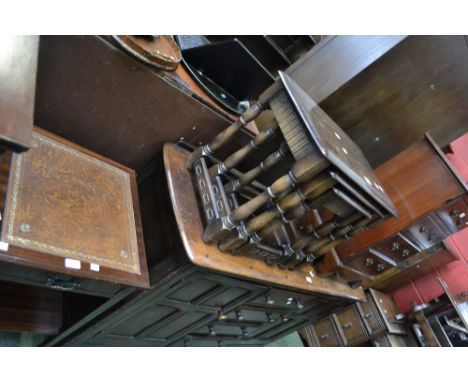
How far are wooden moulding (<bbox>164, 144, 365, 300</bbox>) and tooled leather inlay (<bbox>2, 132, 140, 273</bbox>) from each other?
0.17 meters

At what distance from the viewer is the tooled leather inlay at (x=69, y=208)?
1.03 m

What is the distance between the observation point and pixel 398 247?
2.36 m

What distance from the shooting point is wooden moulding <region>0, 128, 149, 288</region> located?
1.01 metres

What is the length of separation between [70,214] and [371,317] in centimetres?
319

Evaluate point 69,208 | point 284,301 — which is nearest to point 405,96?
point 284,301

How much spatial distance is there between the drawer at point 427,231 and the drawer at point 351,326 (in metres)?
1.39

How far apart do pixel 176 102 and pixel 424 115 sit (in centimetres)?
143

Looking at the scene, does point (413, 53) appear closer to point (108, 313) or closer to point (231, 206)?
point (231, 206)

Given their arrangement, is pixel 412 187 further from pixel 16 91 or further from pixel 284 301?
pixel 16 91

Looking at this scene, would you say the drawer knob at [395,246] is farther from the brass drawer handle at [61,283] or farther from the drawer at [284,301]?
the brass drawer handle at [61,283]

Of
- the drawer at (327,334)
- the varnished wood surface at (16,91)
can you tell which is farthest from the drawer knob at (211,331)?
the drawer at (327,334)

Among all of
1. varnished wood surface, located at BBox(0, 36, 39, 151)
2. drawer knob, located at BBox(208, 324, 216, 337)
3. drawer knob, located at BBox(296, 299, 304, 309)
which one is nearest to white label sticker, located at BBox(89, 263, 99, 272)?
varnished wood surface, located at BBox(0, 36, 39, 151)

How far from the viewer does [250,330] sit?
2205 millimetres

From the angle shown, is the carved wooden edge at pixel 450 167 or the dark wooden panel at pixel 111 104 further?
the carved wooden edge at pixel 450 167
